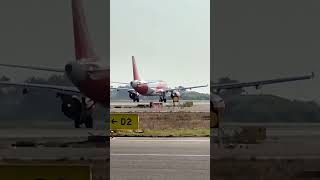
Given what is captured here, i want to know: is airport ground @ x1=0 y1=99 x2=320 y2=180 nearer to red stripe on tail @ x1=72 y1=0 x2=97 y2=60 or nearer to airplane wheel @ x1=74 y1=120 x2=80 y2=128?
airplane wheel @ x1=74 y1=120 x2=80 y2=128

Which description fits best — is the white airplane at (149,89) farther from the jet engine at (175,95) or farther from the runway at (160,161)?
the runway at (160,161)

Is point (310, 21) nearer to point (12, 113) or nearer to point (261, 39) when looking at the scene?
point (261, 39)

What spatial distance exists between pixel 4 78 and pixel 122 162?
392 cm

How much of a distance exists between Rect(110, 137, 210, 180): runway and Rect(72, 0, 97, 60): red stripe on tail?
8.30ft

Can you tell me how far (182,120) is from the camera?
3117 cm

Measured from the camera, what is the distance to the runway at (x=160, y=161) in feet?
32.7

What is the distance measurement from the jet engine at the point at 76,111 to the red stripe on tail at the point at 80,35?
6.45 feet

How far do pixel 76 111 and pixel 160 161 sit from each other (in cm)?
539

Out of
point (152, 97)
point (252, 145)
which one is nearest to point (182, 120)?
point (252, 145)

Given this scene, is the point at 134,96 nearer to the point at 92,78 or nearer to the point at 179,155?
the point at 179,155

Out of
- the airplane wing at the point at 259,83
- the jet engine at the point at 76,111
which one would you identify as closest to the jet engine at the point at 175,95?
the jet engine at the point at 76,111

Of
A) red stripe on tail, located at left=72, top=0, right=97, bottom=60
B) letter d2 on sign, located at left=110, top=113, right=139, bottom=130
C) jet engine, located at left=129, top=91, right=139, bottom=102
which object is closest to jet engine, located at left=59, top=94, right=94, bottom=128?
red stripe on tail, located at left=72, top=0, right=97, bottom=60

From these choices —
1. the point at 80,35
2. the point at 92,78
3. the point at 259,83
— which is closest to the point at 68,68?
the point at 80,35

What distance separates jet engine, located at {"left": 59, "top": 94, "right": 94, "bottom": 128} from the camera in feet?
51.6
